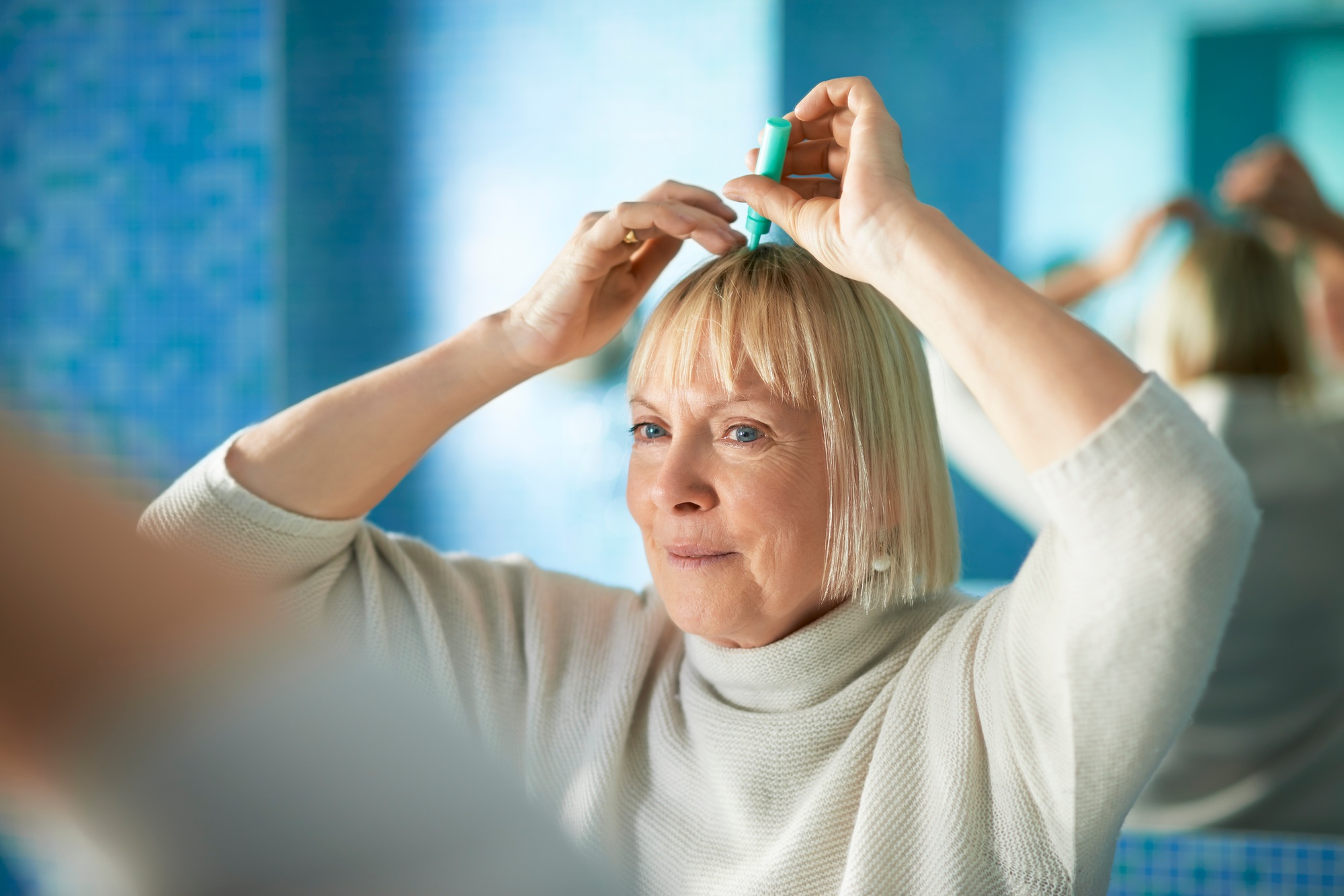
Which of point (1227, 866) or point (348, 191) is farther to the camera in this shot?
point (348, 191)

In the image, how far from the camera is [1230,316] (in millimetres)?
1534

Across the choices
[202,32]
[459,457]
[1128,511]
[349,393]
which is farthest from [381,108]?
[1128,511]

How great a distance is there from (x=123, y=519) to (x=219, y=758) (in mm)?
56

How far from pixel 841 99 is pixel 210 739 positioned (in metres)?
0.85

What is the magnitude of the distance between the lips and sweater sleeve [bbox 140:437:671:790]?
0.17 m

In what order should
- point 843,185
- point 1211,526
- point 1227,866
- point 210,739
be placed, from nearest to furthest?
1. point 210,739
2. point 1211,526
3. point 843,185
4. point 1227,866

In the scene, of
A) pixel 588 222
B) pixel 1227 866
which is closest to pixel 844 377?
pixel 588 222

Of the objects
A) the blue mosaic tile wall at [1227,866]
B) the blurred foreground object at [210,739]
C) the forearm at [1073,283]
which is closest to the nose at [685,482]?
the blurred foreground object at [210,739]

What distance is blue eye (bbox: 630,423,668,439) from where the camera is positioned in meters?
1.03

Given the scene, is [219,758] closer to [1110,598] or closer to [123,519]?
[123,519]

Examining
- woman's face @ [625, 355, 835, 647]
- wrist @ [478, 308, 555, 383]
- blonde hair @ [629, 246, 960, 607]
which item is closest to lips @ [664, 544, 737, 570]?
woman's face @ [625, 355, 835, 647]

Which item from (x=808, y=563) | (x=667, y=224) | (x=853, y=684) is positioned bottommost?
(x=853, y=684)

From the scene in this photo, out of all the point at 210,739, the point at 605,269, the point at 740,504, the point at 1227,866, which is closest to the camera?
the point at 210,739

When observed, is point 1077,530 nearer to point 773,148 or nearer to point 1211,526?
point 1211,526
